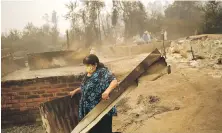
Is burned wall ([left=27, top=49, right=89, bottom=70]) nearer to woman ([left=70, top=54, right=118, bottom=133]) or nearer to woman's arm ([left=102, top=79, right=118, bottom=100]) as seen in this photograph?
woman ([left=70, top=54, right=118, bottom=133])

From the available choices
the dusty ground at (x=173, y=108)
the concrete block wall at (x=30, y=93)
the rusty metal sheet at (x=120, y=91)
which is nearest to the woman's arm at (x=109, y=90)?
the rusty metal sheet at (x=120, y=91)

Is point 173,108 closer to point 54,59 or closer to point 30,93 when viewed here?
point 30,93

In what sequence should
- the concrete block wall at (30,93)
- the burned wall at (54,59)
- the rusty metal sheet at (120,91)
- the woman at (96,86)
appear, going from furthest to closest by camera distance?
the burned wall at (54,59) → the concrete block wall at (30,93) → the woman at (96,86) → the rusty metal sheet at (120,91)

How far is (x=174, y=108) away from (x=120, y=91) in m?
2.02

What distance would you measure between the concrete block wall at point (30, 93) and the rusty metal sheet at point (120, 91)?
145cm

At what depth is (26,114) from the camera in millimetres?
3715

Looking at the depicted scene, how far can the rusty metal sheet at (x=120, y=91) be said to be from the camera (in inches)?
76.9

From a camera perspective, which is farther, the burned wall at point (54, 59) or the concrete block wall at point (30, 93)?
the burned wall at point (54, 59)

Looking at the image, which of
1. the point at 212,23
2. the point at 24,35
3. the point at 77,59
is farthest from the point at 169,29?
the point at 77,59

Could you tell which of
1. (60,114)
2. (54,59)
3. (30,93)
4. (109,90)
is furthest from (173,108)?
(54,59)

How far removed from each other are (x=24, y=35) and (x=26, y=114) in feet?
40.3

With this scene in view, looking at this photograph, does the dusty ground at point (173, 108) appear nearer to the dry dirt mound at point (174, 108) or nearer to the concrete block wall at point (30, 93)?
the dry dirt mound at point (174, 108)

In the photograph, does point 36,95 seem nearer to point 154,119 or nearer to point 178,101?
point 154,119

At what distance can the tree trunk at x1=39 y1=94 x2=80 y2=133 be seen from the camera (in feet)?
9.22
